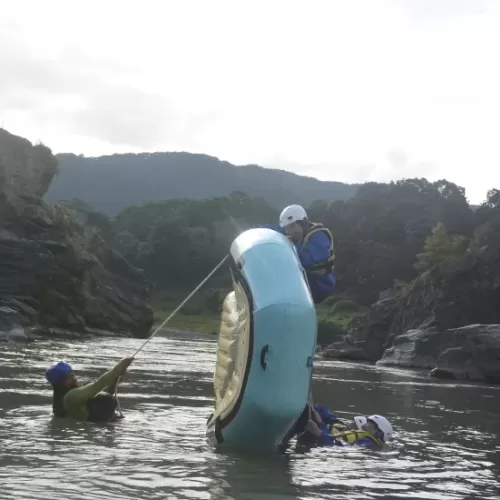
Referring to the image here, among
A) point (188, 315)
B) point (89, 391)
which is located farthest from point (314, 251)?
point (188, 315)

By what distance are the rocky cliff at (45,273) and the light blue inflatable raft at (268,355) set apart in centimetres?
2516

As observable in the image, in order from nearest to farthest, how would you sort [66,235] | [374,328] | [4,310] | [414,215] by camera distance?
[4,310] < [374,328] < [66,235] < [414,215]

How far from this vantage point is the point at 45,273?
45312 millimetres

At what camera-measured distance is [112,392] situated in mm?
11938

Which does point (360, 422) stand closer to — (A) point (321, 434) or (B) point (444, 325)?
(A) point (321, 434)

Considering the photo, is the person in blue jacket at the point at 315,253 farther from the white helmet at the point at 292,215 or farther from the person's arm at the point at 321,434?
the person's arm at the point at 321,434

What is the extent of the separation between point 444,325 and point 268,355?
1275 inches

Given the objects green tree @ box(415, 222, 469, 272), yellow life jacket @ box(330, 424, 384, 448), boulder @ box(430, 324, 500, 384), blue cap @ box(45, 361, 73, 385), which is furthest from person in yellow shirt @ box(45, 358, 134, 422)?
green tree @ box(415, 222, 469, 272)

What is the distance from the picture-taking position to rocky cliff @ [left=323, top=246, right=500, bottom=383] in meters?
31.8

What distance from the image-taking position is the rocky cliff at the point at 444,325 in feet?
104

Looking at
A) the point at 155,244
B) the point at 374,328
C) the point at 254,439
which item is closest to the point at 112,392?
the point at 254,439

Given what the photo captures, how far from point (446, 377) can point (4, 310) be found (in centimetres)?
1853

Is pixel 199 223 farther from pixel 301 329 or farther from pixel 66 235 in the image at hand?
pixel 301 329

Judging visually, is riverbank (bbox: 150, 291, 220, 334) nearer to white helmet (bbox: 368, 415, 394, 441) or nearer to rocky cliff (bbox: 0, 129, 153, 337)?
rocky cliff (bbox: 0, 129, 153, 337)
